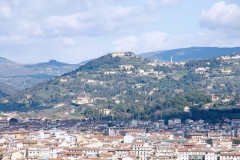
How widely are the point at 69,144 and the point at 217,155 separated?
15.9 meters

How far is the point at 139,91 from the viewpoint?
151375 millimetres

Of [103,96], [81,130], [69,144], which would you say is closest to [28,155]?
[69,144]

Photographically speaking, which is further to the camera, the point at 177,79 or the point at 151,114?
the point at 177,79

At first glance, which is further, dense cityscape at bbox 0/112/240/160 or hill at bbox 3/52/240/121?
hill at bbox 3/52/240/121

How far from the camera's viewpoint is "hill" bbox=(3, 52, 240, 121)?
118688 millimetres

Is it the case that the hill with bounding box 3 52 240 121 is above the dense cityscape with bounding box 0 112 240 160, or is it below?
above

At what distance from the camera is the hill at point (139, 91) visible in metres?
119

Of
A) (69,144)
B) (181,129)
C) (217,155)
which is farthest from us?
(181,129)

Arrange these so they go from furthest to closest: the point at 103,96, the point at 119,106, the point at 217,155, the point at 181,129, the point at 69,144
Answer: the point at 103,96 → the point at 119,106 → the point at 181,129 → the point at 69,144 → the point at 217,155

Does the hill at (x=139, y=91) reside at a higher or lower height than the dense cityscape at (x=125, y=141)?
higher

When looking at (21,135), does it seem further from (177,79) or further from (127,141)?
(177,79)

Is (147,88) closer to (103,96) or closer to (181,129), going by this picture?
(103,96)

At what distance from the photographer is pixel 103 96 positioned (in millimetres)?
150375

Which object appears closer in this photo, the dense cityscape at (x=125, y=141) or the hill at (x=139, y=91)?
the dense cityscape at (x=125, y=141)
